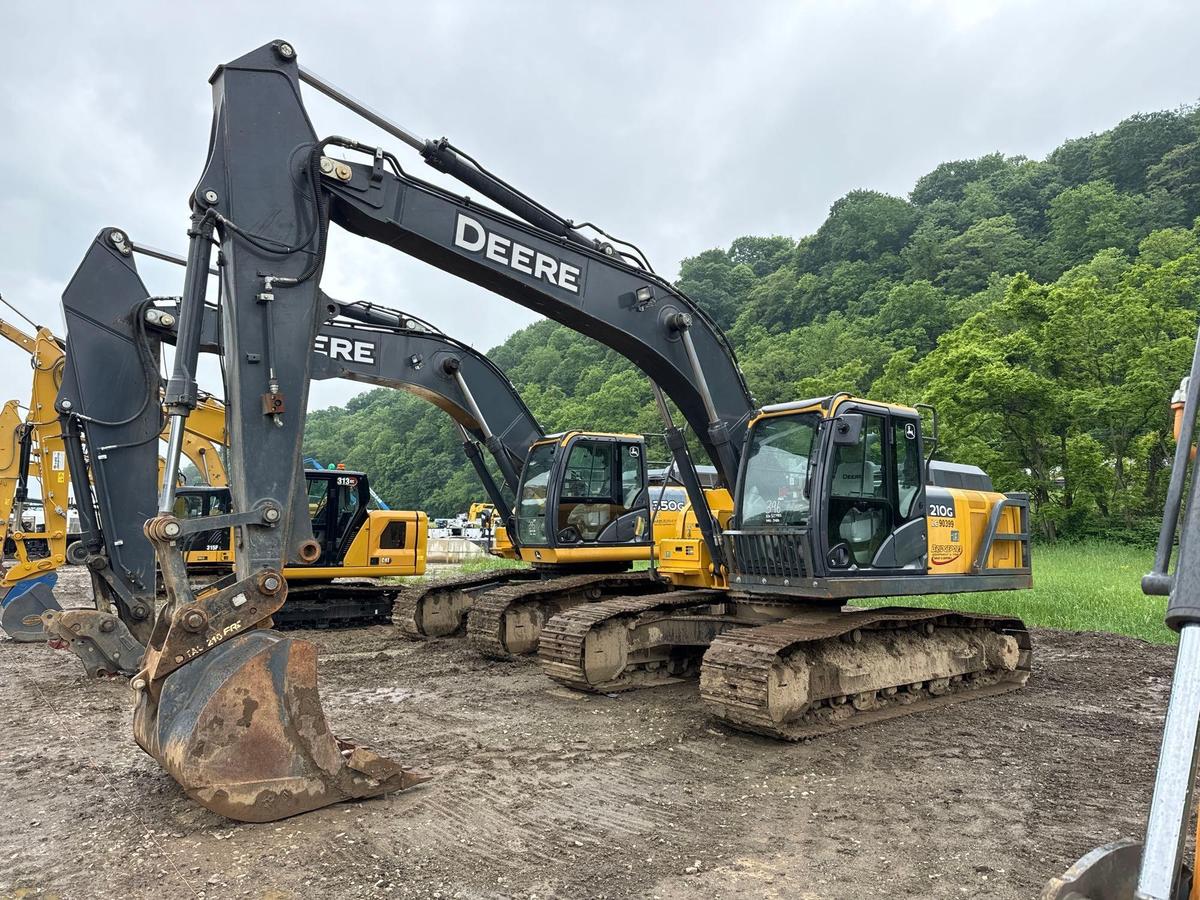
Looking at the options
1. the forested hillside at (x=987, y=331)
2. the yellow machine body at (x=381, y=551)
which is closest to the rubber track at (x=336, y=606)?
the yellow machine body at (x=381, y=551)

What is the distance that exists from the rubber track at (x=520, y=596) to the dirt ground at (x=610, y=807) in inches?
73.0

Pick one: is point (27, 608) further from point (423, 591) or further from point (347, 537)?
point (423, 591)

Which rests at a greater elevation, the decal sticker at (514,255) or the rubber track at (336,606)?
the decal sticker at (514,255)

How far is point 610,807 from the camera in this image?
520cm

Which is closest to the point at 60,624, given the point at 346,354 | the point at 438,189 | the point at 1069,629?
the point at 346,354

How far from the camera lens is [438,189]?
20.8 ft

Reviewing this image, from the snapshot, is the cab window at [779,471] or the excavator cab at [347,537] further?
the excavator cab at [347,537]

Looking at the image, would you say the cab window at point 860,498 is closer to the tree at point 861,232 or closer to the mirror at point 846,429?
the mirror at point 846,429

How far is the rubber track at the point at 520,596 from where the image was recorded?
10125mm

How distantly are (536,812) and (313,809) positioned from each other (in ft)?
4.11

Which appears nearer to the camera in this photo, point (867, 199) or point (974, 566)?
point (974, 566)

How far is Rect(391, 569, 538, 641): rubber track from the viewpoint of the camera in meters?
11.8

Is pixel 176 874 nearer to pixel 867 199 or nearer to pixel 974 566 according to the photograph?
pixel 974 566

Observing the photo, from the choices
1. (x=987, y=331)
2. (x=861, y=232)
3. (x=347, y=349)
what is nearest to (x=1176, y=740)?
(x=347, y=349)
